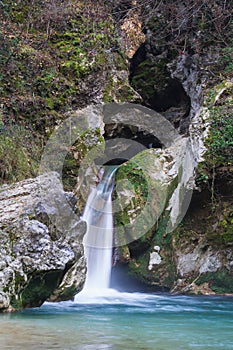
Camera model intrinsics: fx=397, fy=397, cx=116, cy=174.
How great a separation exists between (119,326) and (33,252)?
1.49m

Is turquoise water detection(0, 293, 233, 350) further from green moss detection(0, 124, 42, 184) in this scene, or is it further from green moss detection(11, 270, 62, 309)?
green moss detection(0, 124, 42, 184)

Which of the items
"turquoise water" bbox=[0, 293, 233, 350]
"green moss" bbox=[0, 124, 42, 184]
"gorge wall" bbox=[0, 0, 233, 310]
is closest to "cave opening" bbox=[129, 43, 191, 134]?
"gorge wall" bbox=[0, 0, 233, 310]

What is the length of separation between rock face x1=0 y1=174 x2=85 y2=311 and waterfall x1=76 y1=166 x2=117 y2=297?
7.74 feet

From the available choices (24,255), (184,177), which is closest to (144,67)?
(184,177)

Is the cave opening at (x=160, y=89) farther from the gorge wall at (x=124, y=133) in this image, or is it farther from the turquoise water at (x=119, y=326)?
the turquoise water at (x=119, y=326)

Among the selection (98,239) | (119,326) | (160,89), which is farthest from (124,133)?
(119,326)

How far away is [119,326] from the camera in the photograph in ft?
13.2

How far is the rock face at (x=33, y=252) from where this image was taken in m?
4.73

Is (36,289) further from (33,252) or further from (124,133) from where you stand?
(124,133)

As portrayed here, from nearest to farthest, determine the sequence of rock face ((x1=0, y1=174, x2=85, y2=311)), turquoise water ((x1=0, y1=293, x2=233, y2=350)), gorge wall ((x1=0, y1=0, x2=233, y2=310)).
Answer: turquoise water ((x1=0, y1=293, x2=233, y2=350)), rock face ((x1=0, y1=174, x2=85, y2=311)), gorge wall ((x1=0, y1=0, x2=233, y2=310))

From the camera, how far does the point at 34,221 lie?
16.7 ft

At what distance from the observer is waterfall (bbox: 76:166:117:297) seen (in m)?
7.94

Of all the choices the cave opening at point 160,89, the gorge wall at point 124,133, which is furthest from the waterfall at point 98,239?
the cave opening at point 160,89

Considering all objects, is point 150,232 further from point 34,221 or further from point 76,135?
point 34,221
